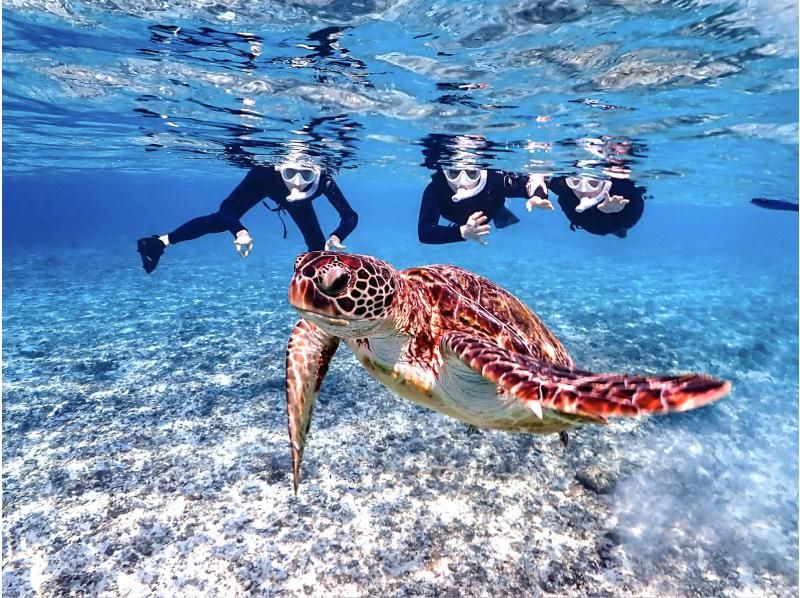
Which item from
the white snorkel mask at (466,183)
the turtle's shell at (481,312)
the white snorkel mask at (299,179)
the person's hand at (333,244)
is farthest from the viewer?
the white snorkel mask at (299,179)

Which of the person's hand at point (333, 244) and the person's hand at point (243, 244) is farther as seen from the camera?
the person's hand at point (243, 244)

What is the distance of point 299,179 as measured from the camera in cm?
1458

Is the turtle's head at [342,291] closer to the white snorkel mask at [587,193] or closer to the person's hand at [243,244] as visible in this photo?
the person's hand at [243,244]

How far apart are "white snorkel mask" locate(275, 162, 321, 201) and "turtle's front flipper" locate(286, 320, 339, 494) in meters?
9.24

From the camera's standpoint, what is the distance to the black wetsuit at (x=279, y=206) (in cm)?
966

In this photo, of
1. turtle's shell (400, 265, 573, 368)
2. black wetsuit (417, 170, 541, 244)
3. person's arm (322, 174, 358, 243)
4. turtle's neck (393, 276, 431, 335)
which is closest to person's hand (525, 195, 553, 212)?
black wetsuit (417, 170, 541, 244)

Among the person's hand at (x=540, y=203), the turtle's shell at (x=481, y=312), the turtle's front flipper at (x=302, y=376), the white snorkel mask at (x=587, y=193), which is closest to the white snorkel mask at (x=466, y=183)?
the person's hand at (x=540, y=203)

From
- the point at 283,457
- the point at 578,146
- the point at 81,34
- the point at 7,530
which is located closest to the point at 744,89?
the point at 578,146

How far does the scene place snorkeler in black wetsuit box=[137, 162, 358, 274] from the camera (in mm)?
9586

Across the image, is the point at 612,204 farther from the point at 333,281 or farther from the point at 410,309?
the point at 333,281

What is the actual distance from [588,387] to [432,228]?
748cm

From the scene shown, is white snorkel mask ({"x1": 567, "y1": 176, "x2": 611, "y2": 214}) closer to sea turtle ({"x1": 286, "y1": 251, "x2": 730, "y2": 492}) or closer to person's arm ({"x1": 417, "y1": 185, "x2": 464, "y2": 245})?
person's arm ({"x1": 417, "y1": 185, "x2": 464, "y2": 245})

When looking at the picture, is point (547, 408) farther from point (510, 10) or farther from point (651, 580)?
point (510, 10)

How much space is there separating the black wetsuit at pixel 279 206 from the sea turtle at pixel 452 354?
6.20 metres
